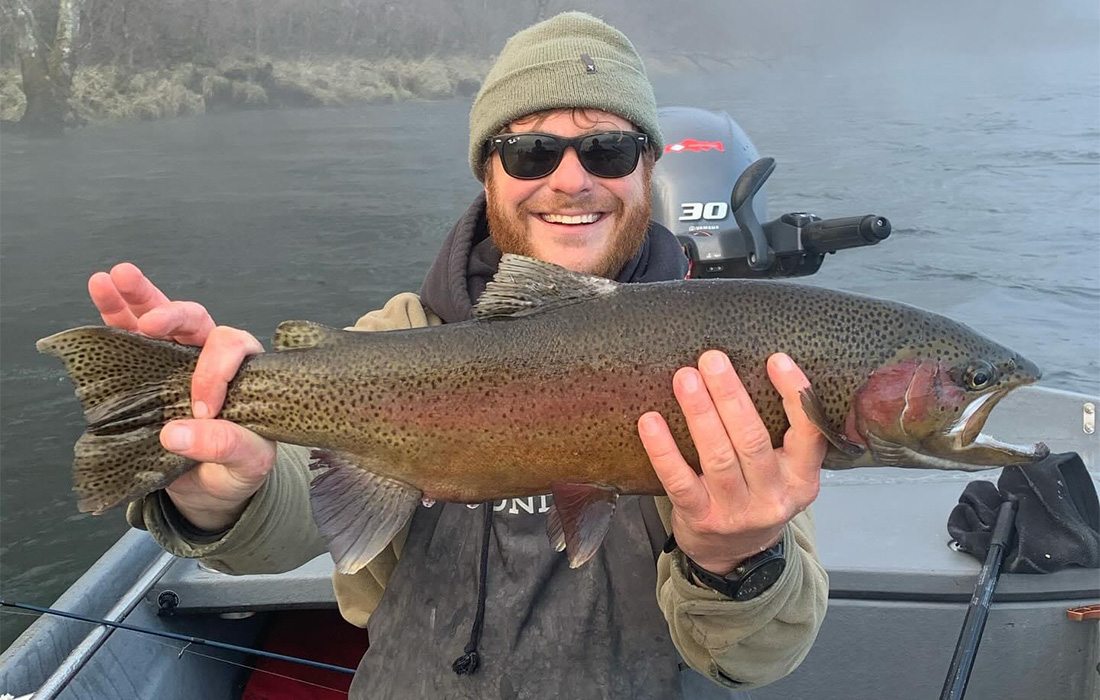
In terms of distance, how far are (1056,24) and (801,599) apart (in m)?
201

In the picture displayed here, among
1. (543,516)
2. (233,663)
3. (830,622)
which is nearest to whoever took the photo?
(543,516)

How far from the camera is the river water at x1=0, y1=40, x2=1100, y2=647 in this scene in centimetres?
1219

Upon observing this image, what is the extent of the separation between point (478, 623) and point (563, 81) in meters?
2.06

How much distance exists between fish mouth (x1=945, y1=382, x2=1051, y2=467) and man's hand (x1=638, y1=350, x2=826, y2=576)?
1.45 ft

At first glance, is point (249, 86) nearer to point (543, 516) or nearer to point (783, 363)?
point (543, 516)

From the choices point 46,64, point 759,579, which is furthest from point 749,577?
point 46,64

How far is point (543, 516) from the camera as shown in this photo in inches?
117

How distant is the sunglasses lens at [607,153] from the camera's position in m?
3.21

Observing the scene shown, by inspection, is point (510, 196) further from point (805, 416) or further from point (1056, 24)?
point (1056, 24)

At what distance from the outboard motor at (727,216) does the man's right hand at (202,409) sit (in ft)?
12.2

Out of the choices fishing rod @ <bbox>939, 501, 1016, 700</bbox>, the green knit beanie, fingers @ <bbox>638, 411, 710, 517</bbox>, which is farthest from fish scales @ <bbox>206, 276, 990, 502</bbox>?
fishing rod @ <bbox>939, 501, 1016, 700</bbox>

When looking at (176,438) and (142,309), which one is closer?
(176,438)

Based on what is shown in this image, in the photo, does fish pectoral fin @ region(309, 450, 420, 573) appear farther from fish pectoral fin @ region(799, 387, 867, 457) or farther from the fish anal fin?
fish pectoral fin @ region(799, 387, 867, 457)

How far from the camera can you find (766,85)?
72750mm
